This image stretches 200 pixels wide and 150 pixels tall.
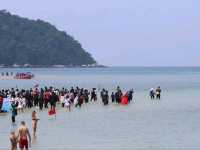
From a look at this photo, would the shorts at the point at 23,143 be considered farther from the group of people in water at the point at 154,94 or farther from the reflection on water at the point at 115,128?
the group of people in water at the point at 154,94

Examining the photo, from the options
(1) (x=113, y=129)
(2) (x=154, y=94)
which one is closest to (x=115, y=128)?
Answer: (1) (x=113, y=129)

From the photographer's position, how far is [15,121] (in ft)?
115

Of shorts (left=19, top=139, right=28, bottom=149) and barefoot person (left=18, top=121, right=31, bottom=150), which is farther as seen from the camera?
shorts (left=19, top=139, right=28, bottom=149)

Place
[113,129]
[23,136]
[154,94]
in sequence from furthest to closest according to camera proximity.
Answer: [154,94] → [113,129] → [23,136]

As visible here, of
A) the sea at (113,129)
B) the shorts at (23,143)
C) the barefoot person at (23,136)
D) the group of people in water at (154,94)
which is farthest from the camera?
the group of people in water at (154,94)

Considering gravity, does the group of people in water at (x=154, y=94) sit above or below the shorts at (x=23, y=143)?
below

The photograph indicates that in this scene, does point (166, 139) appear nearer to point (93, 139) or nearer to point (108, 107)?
point (93, 139)

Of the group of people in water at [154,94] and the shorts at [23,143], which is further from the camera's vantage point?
the group of people in water at [154,94]

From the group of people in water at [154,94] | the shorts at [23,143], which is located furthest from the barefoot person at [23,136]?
the group of people in water at [154,94]

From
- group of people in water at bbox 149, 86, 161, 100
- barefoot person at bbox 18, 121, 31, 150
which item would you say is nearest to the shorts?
barefoot person at bbox 18, 121, 31, 150

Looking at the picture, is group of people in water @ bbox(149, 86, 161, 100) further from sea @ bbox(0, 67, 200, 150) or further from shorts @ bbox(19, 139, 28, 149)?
shorts @ bbox(19, 139, 28, 149)

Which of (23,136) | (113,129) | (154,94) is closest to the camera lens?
(23,136)

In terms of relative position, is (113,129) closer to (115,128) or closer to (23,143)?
(115,128)

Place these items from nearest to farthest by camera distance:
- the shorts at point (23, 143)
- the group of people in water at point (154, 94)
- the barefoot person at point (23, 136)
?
the barefoot person at point (23, 136) → the shorts at point (23, 143) → the group of people in water at point (154, 94)
